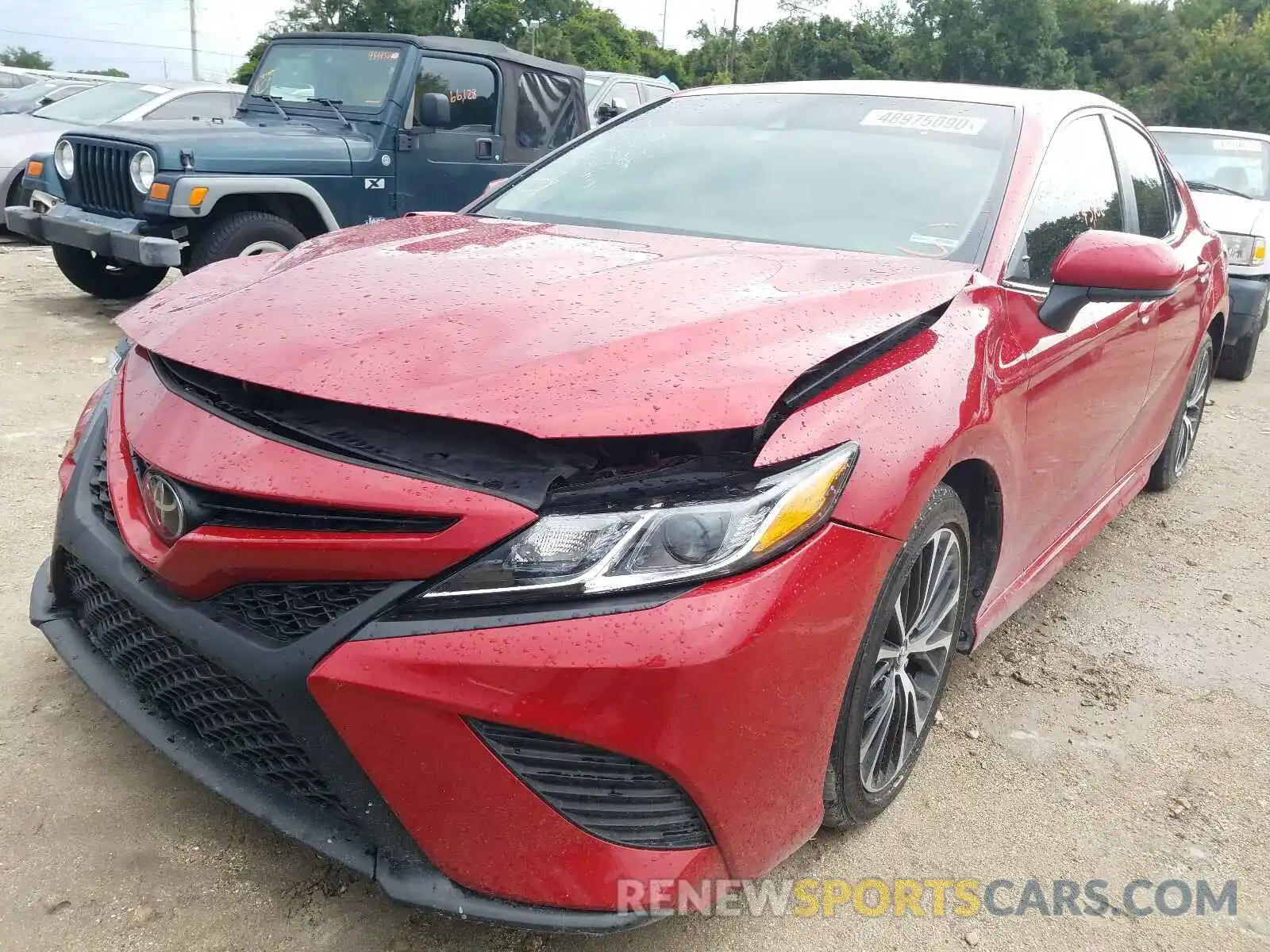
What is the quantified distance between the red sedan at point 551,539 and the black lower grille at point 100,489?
14 millimetres

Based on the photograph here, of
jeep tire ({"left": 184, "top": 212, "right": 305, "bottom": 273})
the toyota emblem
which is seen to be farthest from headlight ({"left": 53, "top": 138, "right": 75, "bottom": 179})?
the toyota emblem

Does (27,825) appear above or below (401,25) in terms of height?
below

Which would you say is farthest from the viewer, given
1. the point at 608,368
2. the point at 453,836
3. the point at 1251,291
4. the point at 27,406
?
the point at 1251,291

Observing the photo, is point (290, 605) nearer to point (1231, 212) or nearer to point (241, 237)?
point (241, 237)

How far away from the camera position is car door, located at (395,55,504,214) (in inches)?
273

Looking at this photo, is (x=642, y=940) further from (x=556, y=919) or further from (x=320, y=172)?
(x=320, y=172)

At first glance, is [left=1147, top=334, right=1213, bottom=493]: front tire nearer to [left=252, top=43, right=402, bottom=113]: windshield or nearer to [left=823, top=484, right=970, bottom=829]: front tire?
[left=823, top=484, right=970, bottom=829]: front tire

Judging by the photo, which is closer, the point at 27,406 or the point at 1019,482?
the point at 1019,482

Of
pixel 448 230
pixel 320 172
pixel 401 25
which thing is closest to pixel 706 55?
pixel 401 25

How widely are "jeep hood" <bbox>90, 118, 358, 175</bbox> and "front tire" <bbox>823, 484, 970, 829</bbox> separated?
5.46m

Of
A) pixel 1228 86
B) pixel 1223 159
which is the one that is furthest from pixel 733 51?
pixel 1223 159

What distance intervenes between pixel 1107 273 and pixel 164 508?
2.00 meters

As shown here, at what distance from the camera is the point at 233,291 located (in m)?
2.08

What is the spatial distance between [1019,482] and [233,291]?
5.80 ft
